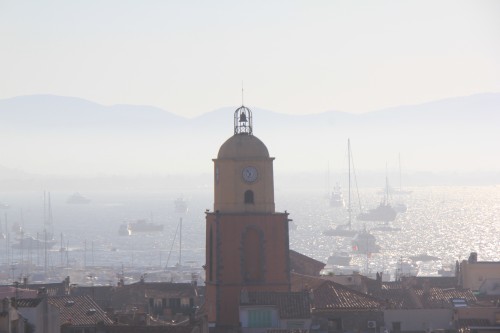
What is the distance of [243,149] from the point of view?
178 ft

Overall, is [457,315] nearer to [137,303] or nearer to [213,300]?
[213,300]

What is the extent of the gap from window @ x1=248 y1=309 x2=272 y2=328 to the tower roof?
20.1ft

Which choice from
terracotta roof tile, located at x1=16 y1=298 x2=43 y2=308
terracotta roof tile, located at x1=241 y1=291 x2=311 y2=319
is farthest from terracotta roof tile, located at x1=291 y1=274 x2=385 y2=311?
terracotta roof tile, located at x1=16 y1=298 x2=43 y2=308

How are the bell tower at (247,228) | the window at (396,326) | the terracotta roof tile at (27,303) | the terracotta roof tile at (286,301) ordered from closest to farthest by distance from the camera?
the terracotta roof tile at (27,303), the terracotta roof tile at (286,301), the window at (396,326), the bell tower at (247,228)

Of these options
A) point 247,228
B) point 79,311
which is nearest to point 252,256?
point 247,228

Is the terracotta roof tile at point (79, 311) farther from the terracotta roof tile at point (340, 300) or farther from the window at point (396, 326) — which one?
the window at point (396, 326)

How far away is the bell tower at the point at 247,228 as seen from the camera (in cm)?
5397

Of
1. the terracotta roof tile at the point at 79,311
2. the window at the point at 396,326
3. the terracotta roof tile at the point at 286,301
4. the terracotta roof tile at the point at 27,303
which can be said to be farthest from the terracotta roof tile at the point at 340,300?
the terracotta roof tile at the point at 27,303

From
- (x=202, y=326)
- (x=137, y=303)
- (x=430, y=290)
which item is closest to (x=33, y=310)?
(x=202, y=326)

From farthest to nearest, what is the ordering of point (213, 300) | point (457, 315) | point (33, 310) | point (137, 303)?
point (137, 303) < point (213, 300) < point (457, 315) < point (33, 310)

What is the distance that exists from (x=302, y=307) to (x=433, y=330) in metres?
4.50

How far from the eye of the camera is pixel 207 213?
5503 centimetres

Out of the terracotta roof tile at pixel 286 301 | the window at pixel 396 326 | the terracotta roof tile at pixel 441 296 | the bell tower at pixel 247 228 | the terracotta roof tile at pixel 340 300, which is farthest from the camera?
the terracotta roof tile at pixel 441 296

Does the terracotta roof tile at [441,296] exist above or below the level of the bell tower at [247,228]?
below
